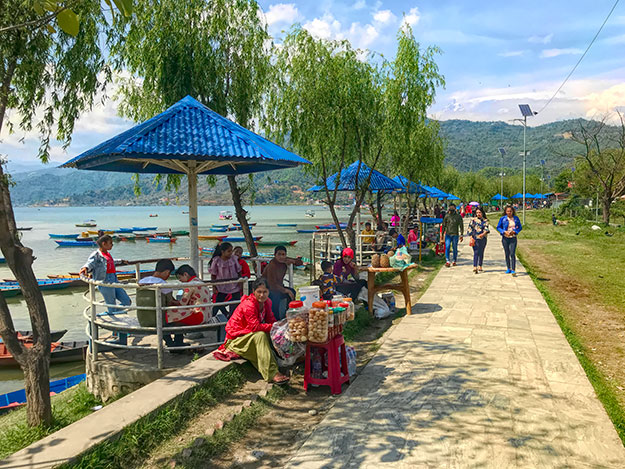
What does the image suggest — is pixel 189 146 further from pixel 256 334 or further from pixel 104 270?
pixel 104 270

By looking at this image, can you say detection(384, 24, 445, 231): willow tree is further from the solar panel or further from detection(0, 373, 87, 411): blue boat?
the solar panel

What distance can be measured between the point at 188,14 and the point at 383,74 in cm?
570

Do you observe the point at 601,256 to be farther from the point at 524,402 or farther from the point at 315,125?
the point at 524,402

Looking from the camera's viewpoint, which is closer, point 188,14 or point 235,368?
point 235,368

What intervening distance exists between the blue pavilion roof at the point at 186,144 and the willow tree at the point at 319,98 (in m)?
5.21

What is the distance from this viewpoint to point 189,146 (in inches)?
231

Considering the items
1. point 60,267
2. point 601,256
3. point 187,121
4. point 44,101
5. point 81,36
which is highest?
point 81,36

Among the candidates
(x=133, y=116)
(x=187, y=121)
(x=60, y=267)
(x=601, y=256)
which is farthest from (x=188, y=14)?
(x=60, y=267)

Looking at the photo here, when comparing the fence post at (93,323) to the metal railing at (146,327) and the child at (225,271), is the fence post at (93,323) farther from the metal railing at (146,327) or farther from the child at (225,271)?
the child at (225,271)

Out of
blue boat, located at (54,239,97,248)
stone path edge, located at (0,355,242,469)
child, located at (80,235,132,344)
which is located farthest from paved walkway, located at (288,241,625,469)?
blue boat, located at (54,239,97,248)

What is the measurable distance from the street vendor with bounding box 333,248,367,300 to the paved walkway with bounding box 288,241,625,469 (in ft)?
4.23

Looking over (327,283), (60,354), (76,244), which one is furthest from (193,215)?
(76,244)

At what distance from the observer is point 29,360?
4465 mm

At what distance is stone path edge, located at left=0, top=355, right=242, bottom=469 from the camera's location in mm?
3223
